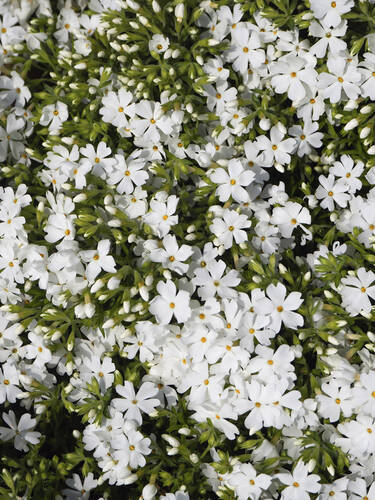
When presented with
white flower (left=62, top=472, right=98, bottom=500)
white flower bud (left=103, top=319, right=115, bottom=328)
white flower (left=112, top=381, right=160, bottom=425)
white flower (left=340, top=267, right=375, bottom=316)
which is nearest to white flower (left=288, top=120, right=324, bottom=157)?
white flower (left=340, top=267, right=375, bottom=316)

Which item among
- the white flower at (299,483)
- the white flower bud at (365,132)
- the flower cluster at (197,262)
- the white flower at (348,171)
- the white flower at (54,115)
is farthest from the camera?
the white flower at (54,115)

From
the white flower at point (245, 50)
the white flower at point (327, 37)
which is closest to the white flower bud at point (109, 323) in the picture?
the white flower at point (245, 50)

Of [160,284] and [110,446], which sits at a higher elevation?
[160,284]

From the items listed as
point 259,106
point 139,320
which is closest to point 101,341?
point 139,320

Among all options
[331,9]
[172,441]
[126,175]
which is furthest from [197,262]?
[331,9]

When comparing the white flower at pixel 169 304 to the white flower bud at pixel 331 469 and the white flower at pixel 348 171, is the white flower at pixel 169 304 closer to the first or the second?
the white flower bud at pixel 331 469

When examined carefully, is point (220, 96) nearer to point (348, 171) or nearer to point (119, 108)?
point (119, 108)

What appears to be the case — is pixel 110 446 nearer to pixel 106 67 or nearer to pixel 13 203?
pixel 13 203

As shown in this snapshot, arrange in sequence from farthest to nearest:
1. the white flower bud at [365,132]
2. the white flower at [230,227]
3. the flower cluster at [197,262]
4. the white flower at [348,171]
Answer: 1. the white flower at [348,171]
2. the white flower bud at [365,132]
3. the white flower at [230,227]
4. the flower cluster at [197,262]
